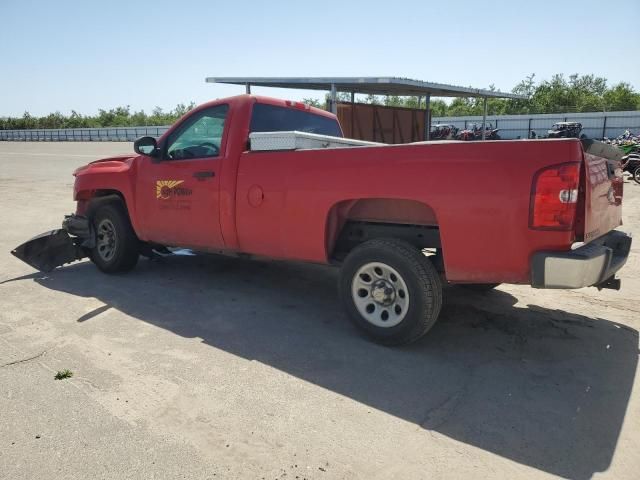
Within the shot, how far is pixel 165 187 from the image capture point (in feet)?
17.8

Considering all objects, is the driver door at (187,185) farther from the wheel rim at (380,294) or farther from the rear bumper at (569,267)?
the rear bumper at (569,267)

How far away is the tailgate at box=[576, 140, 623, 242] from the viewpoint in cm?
329

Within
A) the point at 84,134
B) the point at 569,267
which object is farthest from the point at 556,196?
the point at 84,134

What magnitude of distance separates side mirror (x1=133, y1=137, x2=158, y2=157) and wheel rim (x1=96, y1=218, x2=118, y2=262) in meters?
1.08

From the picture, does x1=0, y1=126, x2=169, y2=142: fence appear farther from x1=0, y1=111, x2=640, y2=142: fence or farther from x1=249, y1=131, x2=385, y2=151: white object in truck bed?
x1=249, y1=131, x2=385, y2=151: white object in truck bed

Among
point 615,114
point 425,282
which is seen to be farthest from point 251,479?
point 615,114

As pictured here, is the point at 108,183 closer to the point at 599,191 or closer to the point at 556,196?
the point at 556,196

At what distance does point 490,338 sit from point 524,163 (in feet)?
5.42

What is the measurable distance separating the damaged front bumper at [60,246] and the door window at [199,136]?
5.34 ft

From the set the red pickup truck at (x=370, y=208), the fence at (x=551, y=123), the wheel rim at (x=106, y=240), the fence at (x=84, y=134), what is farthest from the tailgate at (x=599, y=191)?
the fence at (x=84, y=134)

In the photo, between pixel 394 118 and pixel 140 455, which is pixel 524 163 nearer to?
pixel 140 455

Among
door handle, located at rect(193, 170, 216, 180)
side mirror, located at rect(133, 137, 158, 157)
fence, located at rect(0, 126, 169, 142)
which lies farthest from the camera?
fence, located at rect(0, 126, 169, 142)

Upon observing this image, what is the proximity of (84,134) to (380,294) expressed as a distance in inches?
2594

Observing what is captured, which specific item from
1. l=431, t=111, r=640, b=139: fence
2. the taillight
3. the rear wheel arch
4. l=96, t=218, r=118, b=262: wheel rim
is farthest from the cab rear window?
l=431, t=111, r=640, b=139: fence
